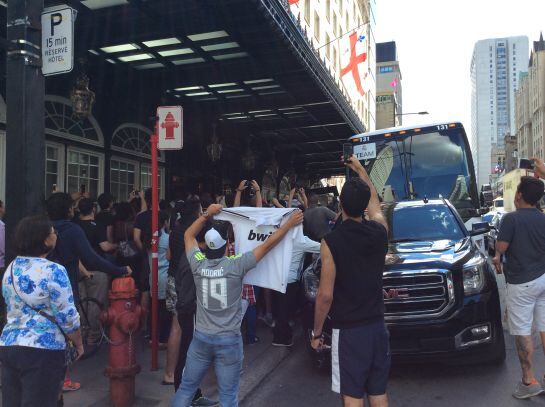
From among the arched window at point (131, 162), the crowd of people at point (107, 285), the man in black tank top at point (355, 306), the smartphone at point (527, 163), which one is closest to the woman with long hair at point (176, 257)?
the crowd of people at point (107, 285)

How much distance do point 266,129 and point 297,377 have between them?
12778mm

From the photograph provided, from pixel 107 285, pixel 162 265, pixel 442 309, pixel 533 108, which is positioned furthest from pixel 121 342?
pixel 533 108

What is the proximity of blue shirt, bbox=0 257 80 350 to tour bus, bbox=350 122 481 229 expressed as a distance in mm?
7941

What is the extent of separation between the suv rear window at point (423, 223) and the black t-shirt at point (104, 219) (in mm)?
3678

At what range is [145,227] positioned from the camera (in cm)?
620

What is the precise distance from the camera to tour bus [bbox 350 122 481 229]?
982cm

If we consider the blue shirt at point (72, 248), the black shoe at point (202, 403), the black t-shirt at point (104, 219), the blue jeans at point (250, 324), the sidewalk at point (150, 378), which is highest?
the black t-shirt at point (104, 219)

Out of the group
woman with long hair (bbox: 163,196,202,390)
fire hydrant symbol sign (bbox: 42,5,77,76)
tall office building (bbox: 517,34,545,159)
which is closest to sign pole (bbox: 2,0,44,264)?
fire hydrant symbol sign (bbox: 42,5,77,76)

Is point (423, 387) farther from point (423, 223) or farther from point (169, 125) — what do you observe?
point (169, 125)

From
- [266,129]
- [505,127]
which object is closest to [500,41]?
[505,127]

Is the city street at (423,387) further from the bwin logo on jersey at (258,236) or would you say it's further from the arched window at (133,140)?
the arched window at (133,140)

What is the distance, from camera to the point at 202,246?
13.3ft

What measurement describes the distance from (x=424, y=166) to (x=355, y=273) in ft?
24.5

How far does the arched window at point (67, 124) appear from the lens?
9523 millimetres
